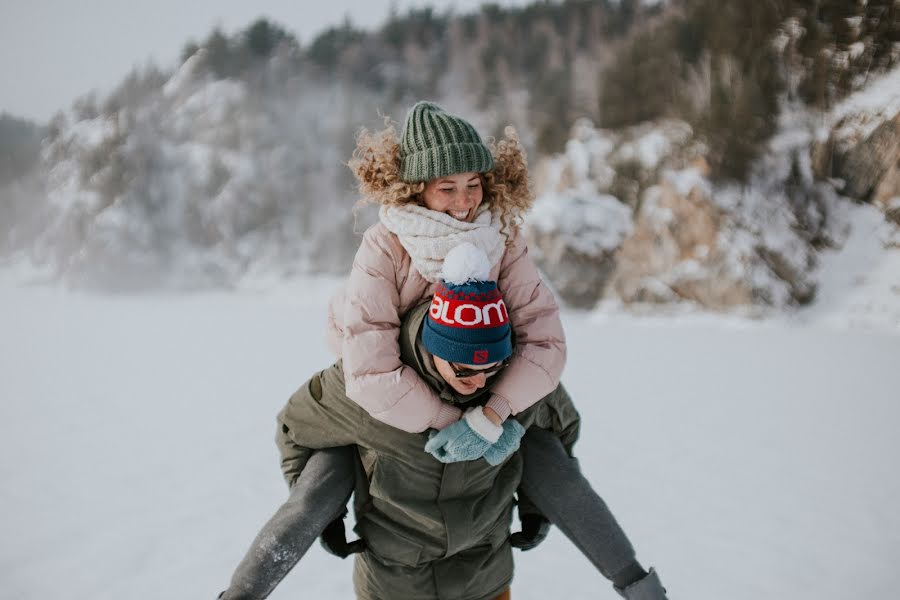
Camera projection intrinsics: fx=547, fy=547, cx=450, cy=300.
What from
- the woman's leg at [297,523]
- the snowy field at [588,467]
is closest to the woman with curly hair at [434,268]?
the woman's leg at [297,523]

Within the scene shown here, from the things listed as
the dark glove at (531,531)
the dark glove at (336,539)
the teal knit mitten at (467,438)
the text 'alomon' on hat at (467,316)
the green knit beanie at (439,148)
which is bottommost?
→ the dark glove at (531,531)

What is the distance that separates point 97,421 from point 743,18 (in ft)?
39.0

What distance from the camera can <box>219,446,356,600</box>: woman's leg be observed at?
3.56 ft

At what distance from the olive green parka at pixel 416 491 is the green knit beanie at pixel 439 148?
0.29 metres

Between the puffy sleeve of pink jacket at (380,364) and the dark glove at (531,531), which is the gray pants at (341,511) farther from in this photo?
the puffy sleeve of pink jacket at (380,364)

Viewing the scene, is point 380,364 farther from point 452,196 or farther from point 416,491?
point 452,196

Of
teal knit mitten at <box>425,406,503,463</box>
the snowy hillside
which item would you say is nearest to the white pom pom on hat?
teal knit mitten at <box>425,406,503,463</box>

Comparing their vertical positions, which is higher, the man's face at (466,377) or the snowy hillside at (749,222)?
the man's face at (466,377)

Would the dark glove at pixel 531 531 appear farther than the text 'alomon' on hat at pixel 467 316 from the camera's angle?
Yes

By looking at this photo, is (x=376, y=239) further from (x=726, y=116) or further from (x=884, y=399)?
(x=726, y=116)

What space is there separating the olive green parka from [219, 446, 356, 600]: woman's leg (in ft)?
0.11

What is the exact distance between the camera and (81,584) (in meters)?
2.06

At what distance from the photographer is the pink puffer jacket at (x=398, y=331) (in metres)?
1.01

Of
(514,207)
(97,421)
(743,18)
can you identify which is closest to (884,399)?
(514,207)
